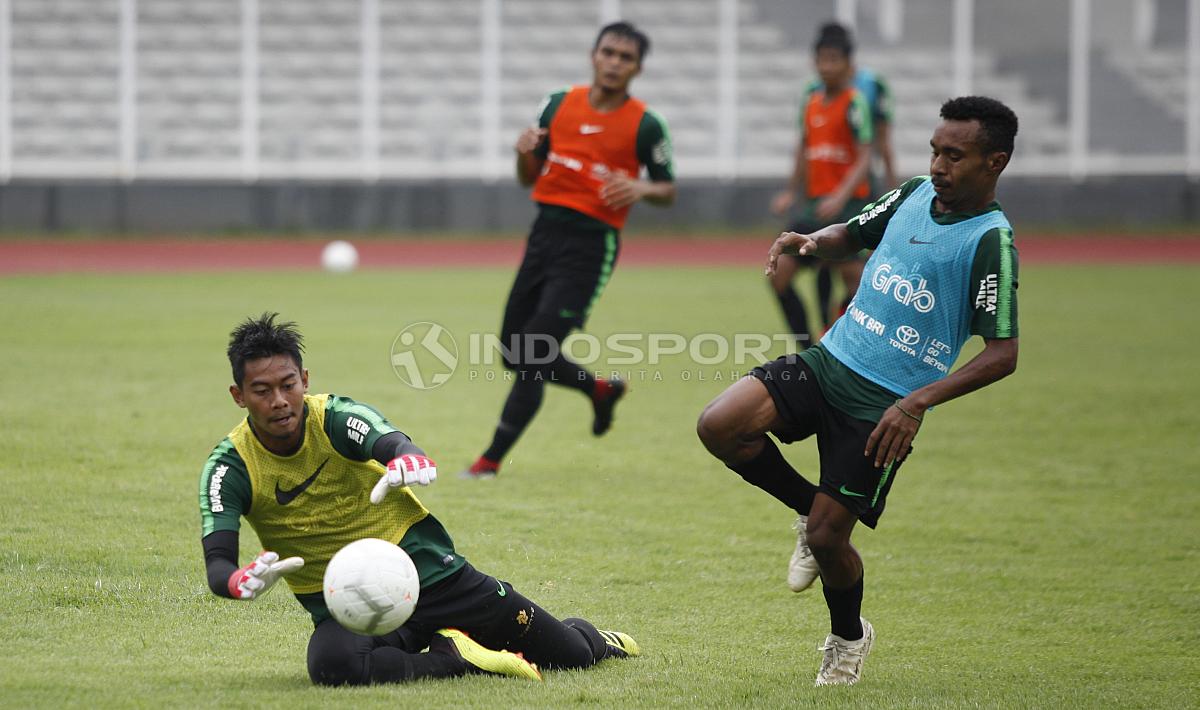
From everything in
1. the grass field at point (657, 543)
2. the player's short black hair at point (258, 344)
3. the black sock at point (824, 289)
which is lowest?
the grass field at point (657, 543)

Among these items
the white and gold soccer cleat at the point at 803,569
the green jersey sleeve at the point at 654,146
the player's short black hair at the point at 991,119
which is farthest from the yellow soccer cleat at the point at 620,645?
the green jersey sleeve at the point at 654,146

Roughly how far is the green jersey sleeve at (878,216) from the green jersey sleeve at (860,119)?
590 cm

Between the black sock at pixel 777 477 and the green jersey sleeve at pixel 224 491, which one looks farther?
the black sock at pixel 777 477

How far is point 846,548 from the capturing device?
474cm

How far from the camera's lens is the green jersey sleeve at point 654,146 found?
7.96 meters

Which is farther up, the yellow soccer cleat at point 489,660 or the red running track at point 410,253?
the red running track at point 410,253

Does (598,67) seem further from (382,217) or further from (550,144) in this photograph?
(382,217)

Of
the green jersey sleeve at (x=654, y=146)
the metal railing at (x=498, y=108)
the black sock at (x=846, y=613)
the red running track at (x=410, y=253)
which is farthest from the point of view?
the metal railing at (x=498, y=108)

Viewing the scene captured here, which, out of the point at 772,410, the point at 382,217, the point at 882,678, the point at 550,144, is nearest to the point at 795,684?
the point at 882,678

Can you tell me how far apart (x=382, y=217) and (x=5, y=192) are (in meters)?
5.74

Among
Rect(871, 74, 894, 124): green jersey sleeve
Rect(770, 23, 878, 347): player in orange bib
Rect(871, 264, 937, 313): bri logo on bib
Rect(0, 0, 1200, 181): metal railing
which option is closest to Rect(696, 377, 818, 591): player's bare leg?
Rect(871, 264, 937, 313): bri logo on bib

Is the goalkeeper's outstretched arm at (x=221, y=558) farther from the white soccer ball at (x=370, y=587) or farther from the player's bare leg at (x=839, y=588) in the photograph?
the player's bare leg at (x=839, y=588)

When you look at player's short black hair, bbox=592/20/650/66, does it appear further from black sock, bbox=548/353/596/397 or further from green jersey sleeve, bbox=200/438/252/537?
green jersey sleeve, bbox=200/438/252/537

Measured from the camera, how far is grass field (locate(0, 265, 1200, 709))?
4617mm
